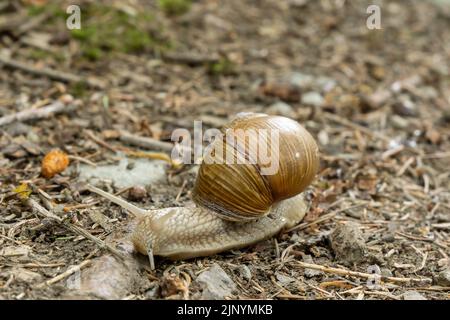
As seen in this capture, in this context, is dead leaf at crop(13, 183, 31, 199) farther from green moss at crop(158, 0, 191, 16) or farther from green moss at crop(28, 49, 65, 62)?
green moss at crop(158, 0, 191, 16)

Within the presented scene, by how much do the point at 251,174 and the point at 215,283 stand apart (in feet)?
2.42

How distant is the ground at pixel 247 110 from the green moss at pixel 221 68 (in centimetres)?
2

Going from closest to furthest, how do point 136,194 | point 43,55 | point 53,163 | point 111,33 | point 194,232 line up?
point 194,232 → point 136,194 → point 53,163 → point 43,55 → point 111,33

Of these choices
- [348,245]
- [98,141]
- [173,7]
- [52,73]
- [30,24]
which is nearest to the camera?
[348,245]

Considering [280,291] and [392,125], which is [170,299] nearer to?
[280,291]

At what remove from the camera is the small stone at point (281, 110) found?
623 centimetres

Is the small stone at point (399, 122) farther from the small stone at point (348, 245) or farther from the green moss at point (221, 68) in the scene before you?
the small stone at point (348, 245)

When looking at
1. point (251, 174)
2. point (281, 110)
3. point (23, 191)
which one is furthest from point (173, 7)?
point (251, 174)

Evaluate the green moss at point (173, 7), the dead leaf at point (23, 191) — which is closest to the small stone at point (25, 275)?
the dead leaf at point (23, 191)

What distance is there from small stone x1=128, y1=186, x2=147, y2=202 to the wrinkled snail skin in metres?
0.51

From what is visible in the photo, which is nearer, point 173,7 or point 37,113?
point 37,113

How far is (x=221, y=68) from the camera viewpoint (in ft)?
22.5

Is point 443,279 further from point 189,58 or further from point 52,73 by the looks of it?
point 52,73

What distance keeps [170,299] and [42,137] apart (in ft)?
7.77
